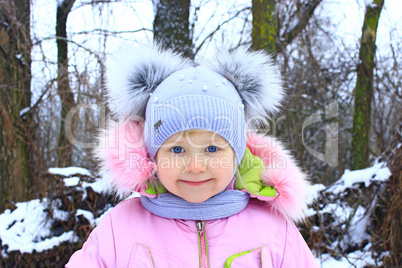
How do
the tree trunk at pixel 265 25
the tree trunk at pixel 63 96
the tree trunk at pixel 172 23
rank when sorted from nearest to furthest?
the tree trunk at pixel 265 25 < the tree trunk at pixel 172 23 < the tree trunk at pixel 63 96

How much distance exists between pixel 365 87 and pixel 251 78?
314cm

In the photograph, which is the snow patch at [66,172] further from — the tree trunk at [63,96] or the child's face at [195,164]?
the child's face at [195,164]

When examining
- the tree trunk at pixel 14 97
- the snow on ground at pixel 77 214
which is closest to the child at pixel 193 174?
the snow on ground at pixel 77 214

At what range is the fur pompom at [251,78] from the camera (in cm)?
150

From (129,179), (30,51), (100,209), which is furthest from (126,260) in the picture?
(30,51)

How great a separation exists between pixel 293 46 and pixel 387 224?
2.80m

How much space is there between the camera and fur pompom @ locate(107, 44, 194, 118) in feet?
4.84

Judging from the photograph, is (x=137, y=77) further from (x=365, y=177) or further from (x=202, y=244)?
(x=365, y=177)

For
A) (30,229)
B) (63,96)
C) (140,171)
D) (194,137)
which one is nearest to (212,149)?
(194,137)

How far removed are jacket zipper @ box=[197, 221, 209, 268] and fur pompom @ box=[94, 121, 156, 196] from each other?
0.29 metres

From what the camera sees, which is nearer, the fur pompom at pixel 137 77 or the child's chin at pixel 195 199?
the child's chin at pixel 195 199

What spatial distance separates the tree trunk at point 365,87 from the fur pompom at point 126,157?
3.47 meters

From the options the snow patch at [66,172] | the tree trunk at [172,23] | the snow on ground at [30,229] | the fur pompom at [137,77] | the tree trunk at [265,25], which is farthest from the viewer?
the tree trunk at [172,23]

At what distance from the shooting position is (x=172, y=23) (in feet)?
10.2
